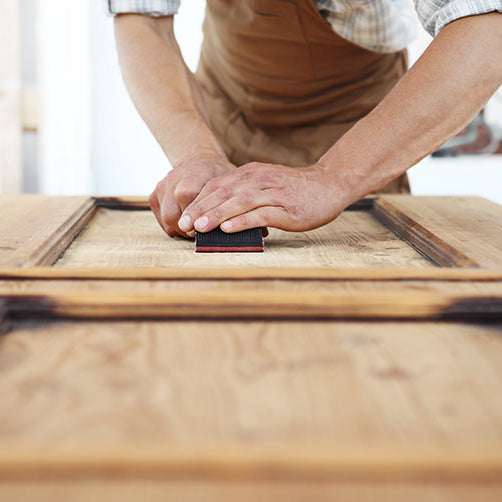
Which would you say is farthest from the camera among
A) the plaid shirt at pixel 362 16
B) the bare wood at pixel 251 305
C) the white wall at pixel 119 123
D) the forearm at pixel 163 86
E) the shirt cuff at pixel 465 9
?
the white wall at pixel 119 123

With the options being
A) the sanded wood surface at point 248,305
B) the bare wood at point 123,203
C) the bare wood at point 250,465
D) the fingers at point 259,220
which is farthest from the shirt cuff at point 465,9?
the bare wood at point 250,465

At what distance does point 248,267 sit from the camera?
0.75m

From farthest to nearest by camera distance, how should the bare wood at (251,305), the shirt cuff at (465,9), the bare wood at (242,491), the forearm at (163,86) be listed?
1. the forearm at (163,86)
2. the shirt cuff at (465,9)
3. the bare wood at (251,305)
4. the bare wood at (242,491)

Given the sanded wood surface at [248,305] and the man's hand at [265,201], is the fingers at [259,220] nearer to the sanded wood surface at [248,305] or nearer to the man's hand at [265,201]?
the man's hand at [265,201]

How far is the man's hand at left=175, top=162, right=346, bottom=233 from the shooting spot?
0.84 m

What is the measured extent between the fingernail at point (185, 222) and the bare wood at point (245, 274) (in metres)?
0.16

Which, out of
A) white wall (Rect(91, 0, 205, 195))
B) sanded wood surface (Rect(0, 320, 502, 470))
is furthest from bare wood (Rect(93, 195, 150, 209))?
white wall (Rect(91, 0, 205, 195))

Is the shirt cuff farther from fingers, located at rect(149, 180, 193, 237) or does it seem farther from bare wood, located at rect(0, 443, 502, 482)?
bare wood, located at rect(0, 443, 502, 482)

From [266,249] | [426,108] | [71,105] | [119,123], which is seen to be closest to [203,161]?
[266,249]

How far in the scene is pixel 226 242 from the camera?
33.2 inches

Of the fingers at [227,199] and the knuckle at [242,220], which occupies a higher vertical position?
the fingers at [227,199]

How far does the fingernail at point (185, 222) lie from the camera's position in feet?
2.79

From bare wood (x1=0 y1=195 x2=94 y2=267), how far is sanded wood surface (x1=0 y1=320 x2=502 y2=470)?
210 millimetres

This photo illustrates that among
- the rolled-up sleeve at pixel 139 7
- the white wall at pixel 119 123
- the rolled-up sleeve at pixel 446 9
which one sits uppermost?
the rolled-up sleeve at pixel 446 9
